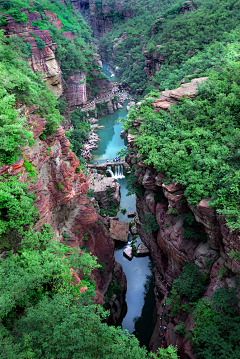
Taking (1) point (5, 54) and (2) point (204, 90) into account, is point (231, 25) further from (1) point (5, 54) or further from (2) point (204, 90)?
(1) point (5, 54)

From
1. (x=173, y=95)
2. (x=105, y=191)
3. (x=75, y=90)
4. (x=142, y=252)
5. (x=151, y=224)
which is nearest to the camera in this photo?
(x=151, y=224)

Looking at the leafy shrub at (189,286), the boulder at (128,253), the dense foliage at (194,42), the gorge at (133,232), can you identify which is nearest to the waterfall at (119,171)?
the gorge at (133,232)

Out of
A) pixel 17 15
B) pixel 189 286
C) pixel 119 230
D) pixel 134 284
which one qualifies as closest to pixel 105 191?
pixel 119 230

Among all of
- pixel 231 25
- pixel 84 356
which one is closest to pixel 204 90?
pixel 84 356

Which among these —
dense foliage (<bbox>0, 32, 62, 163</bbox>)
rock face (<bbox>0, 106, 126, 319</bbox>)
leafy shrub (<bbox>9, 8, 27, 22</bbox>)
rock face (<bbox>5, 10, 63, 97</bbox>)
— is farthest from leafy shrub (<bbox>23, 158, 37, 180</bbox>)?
leafy shrub (<bbox>9, 8, 27, 22</bbox>)

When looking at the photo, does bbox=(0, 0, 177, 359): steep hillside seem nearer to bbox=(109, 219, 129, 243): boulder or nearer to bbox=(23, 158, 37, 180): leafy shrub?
bbox=(23, 158, 37, 180): leafy shrub

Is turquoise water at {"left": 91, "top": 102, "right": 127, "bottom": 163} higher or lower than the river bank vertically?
higher

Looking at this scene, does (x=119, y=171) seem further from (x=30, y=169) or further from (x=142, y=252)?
(x=30, y=169)
